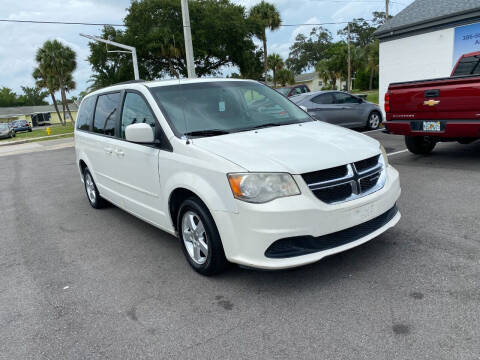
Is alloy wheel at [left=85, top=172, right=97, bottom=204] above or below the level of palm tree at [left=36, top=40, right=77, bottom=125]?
below

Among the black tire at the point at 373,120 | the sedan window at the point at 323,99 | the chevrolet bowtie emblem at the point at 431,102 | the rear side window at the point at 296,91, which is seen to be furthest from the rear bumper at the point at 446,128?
the rear side window at the point at 296,91

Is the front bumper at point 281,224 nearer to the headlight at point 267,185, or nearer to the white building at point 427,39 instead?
the headlight at point 267,185

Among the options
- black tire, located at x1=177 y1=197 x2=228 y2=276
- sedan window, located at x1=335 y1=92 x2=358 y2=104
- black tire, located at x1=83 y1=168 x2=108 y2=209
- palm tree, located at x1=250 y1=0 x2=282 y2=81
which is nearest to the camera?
black tire, located at x1=177 y1=197 x2=228 y2=276

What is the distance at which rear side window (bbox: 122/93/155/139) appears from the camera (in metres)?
4.13

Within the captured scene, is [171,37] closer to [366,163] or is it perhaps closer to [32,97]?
[366,163]

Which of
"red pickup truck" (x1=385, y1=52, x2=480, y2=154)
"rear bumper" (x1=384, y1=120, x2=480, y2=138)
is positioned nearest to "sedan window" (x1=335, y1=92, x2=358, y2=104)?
"red pickup truck" (x1=385, y1=52, x2=480, y2=154)

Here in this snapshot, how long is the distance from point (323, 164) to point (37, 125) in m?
87.4

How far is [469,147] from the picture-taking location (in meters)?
8.77

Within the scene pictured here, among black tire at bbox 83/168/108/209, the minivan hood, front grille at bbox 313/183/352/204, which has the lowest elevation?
black tire at bbox 83/168/108/209

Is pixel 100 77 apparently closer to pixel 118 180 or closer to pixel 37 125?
pixel 118 180

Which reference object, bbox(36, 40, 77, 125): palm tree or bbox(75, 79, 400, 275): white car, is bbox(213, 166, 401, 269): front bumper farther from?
bbox(36, 40, 77, 125): palm tree

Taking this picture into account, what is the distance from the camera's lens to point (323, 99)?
12.5 m

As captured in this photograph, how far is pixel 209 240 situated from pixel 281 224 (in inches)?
26.9

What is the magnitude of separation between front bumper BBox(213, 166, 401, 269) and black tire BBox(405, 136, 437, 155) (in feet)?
18.2
